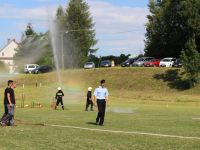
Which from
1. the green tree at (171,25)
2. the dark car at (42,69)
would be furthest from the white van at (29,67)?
the green tree at (171,25)

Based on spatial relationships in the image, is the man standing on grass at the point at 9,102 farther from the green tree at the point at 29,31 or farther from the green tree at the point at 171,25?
the green tree at the point at 29,31

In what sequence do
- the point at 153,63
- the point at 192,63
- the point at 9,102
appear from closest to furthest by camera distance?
the point at 9,102, the point at 192,63, the point at 153,63

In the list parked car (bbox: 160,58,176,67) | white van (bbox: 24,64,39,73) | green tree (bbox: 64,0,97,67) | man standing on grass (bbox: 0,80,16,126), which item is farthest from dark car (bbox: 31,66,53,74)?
man standing on grass (bbox: 0,80,16,126)

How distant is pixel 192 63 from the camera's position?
73.7 meters

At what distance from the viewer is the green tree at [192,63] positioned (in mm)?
73750

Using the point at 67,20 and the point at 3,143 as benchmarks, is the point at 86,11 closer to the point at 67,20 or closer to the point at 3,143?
the point at 67,20

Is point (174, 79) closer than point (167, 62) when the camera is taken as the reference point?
Yes

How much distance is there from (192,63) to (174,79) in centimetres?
610

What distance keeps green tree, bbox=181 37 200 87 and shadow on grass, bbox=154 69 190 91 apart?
1388 mm

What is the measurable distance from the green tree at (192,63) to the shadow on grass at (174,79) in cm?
139

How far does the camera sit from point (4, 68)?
229 feet

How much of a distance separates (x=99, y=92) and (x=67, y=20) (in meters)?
89.5

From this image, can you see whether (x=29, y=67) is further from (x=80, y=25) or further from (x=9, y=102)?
(x=9, y=102)

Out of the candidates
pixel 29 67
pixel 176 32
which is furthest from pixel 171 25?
pixel 29 67
